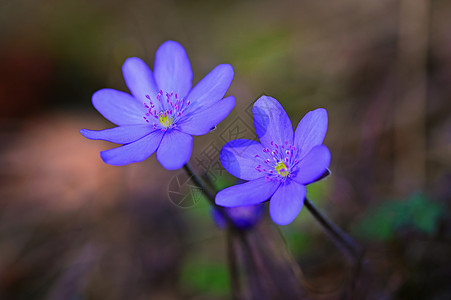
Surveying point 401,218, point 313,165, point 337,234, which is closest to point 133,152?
point 313,165

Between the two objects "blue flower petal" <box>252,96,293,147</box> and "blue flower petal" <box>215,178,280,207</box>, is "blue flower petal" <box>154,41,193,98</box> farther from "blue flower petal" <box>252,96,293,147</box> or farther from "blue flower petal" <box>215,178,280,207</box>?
"blue flower petal" <box>215,178,280,207</box>

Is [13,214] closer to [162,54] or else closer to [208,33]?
[162,54]

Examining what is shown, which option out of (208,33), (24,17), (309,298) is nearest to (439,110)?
(309,298)

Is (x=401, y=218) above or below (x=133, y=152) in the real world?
below

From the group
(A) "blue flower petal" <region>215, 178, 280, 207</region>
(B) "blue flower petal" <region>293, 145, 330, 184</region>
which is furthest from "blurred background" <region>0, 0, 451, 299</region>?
(B) "blue flower petal" <region>293, 145, 330, 184</region>

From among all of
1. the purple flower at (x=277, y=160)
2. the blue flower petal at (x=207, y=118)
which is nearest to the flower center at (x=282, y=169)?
the purple flower at (x=277, y=160)

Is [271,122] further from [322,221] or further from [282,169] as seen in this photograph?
[322,221]
